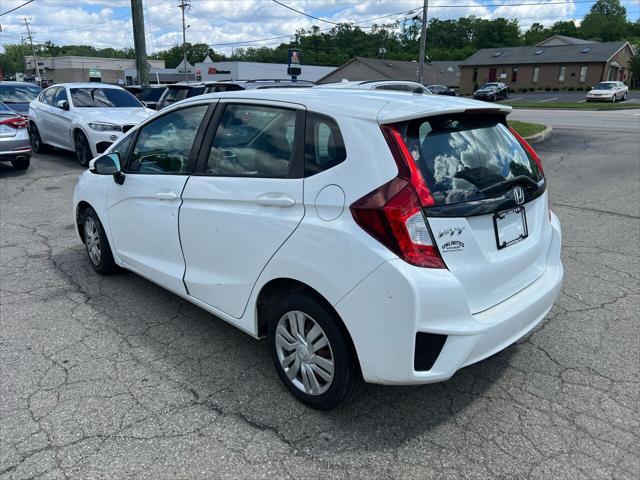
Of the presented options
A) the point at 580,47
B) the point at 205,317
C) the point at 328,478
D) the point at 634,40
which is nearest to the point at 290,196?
the point at 328,478

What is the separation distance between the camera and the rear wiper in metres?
2.67

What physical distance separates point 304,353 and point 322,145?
3.80 feet

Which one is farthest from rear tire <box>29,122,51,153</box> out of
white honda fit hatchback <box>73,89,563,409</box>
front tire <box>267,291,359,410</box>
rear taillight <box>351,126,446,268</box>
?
rear taillight <box>351,126,446,268</box>

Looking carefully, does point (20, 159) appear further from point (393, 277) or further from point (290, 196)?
point (393, 277)

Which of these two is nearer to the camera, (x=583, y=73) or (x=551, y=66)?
(x=583, y=73)

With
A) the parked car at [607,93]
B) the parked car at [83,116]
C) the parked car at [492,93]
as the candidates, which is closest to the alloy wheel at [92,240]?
the parked car at [83,116]

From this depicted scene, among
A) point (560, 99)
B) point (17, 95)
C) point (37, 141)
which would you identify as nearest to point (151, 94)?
point (17, 95)

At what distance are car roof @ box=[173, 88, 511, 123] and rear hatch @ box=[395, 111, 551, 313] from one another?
5cm

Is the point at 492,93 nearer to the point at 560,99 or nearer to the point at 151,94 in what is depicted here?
the point at 560,99

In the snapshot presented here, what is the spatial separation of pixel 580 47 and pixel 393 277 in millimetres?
76233

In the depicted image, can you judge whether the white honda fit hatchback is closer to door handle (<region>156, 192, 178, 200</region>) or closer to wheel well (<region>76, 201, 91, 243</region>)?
door handle (<region>156, 192, 178, 200</region>)

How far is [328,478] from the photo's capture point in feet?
7.92

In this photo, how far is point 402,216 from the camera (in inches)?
93.0

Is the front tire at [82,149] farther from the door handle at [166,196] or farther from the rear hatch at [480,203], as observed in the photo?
the rear hatch at [480,203]
